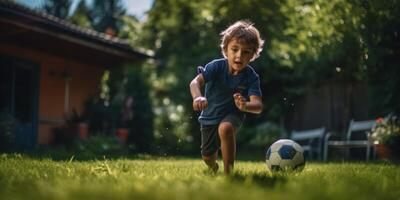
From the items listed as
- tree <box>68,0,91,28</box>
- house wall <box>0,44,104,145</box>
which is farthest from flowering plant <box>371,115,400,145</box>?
tree <box>68,0,91,28</box>

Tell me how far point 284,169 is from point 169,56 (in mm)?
18699

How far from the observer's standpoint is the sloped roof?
9930 millimetres

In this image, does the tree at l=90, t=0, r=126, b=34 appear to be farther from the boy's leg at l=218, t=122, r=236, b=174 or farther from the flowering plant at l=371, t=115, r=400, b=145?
the boy's leg at l=218, t=122, r=236, b=174

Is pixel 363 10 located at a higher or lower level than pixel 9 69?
higher

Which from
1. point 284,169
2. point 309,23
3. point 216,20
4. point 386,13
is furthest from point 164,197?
point 216,20

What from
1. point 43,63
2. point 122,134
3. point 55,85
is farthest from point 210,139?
point 55,85

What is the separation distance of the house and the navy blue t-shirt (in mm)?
6042

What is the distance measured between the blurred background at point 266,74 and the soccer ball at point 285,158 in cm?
379

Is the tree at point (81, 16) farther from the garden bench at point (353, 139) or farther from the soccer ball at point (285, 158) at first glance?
the soccer ball at point (285, 158)

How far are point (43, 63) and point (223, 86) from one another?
8.81 m

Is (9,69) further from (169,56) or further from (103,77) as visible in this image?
(169,56)

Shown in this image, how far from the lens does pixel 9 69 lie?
11.8m

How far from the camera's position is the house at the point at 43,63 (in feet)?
35.4

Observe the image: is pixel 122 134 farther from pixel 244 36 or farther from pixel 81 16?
pixel 81 16
